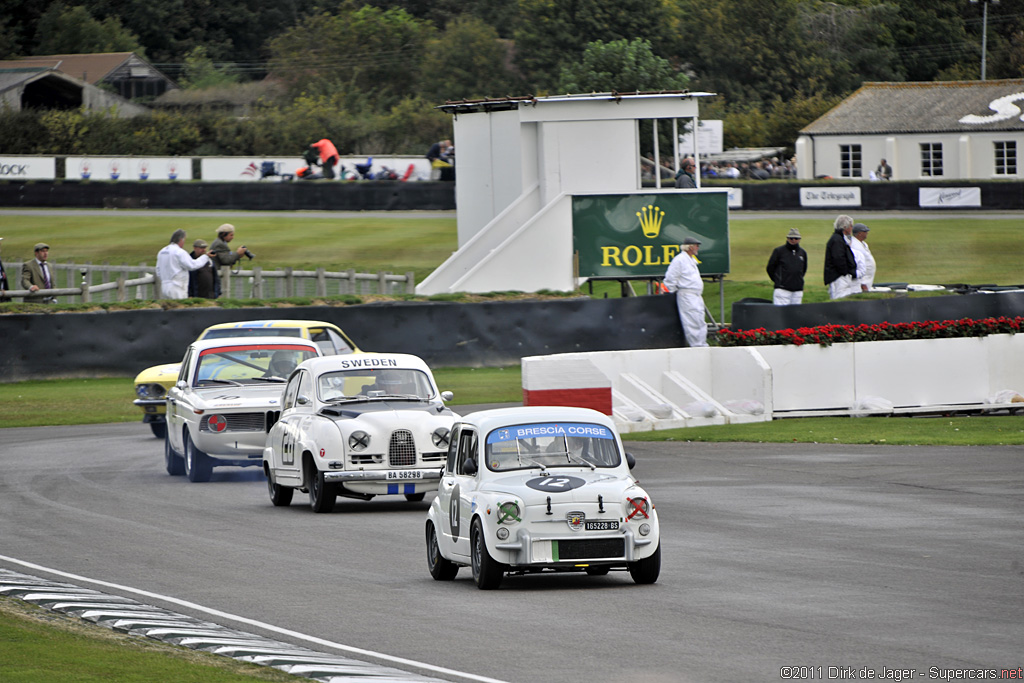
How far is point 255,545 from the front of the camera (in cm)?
1259

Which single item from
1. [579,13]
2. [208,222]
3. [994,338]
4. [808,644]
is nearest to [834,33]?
[579,13]

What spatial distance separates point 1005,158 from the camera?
241ft

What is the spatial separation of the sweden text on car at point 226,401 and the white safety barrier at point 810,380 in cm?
487

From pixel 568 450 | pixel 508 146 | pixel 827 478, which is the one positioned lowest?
pixel 827 478

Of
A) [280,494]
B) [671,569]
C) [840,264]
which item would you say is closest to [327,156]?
[840,264]

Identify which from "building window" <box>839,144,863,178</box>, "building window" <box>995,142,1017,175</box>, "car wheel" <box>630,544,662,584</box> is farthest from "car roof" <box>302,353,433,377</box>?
"building window" <box>839,144,863,178</box>

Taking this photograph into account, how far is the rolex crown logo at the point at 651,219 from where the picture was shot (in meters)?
29.9

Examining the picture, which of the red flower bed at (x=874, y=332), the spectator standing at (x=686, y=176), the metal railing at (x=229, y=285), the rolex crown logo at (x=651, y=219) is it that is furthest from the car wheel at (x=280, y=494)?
the spectator standing at (x=686, y=176)

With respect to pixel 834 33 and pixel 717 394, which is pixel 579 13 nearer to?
pixel 834 33

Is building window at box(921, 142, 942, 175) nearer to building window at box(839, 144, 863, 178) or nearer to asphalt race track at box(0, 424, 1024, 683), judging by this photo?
building window at box(839, 144, 863, 178)

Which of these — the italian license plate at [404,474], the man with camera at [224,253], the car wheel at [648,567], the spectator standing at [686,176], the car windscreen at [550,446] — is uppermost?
the spectator standing at [686,176]

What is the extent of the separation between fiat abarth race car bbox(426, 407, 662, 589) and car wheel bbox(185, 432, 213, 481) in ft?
20.8

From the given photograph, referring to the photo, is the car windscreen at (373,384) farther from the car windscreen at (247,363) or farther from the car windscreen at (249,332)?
the car windscreen at (249,332)

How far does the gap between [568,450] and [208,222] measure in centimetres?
4406
